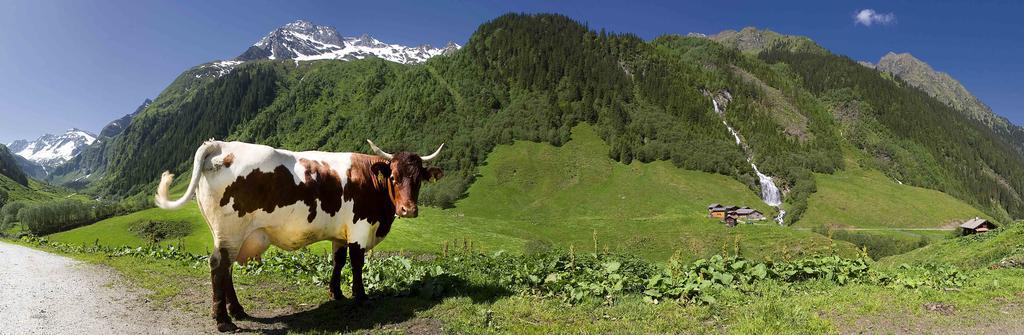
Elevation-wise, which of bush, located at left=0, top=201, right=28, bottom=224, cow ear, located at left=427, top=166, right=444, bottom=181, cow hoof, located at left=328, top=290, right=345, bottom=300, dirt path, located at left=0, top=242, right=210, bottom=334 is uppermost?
cow ear, located at left=427, top=166, right=444, bottom=181

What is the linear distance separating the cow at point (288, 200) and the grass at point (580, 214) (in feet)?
185

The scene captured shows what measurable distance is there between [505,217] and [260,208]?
390 feet

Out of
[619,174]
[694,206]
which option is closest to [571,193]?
[619,174]

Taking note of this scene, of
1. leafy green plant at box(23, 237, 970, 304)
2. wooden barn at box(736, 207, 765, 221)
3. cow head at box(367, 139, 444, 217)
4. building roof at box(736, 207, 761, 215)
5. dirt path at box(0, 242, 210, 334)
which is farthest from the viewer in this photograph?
building roof at box(736, 207, 761, 215)

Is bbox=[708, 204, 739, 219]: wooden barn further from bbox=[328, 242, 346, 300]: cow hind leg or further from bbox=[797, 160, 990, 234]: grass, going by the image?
bbox=[328, 242, 346, 300]: cow hind leg

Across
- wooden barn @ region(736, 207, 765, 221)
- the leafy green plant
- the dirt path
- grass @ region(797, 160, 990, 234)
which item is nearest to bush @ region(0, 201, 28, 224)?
the dirt path

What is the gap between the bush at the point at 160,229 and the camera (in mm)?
89562

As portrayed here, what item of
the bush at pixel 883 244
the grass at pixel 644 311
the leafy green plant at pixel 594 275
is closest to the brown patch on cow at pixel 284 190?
the grass at pixel 644 311

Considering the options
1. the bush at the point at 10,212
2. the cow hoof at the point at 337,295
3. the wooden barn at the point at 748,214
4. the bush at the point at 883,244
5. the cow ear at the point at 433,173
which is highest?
the cow ear at the point at 433,173

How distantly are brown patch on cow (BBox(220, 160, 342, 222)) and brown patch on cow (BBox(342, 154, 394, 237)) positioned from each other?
0.35 meters

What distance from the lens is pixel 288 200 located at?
8805 mm

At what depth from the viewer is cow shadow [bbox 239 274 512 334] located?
8703mm

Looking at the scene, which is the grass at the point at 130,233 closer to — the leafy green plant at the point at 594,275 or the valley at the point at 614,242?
the valley at the point at 614,242

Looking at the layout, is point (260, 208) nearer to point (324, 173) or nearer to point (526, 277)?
point (324, 173)
